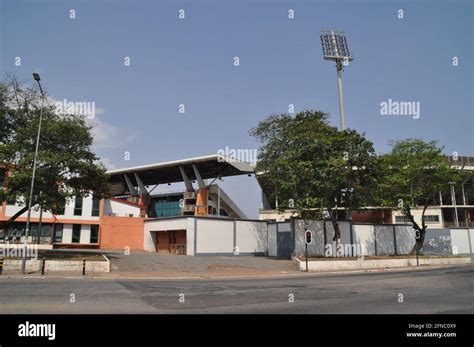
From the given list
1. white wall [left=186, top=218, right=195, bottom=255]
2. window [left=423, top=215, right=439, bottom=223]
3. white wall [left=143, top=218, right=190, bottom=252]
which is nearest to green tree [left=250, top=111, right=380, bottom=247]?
white wall [left=186, top=218, right=195, bottom=255]

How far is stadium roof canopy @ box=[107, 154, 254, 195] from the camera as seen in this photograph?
61562 mm

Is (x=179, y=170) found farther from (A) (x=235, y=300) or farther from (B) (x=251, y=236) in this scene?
(A) (x=235, y=300)

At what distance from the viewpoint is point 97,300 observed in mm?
12047

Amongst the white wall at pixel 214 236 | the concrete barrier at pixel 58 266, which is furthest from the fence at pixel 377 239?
the concrete barrier at pixel 58 266

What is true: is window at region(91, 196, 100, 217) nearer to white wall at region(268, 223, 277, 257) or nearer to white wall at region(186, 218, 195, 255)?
white wall at region(186, 218, 195, 255)

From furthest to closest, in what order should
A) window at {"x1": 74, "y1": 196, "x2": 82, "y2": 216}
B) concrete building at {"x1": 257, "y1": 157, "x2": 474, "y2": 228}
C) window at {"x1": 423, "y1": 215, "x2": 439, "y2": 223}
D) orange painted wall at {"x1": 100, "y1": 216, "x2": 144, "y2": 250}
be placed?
window at {"x1": 423, "y1": 215, "x2": 439, "y2": 223}, concrete building at {"x1": 257, "y1": 157, "x2": 474, "y2": 228}, window at {"x1": 74, "y1": 196, "x2": 82, "y2": 216}, orange painted wall at {"x1": 100, "y1": 216, "x2": 144, "y2": 250}

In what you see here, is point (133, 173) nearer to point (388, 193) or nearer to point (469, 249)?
point (388, 193)

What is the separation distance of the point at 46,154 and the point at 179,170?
4526cm

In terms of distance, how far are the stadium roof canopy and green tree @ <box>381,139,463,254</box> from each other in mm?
26897

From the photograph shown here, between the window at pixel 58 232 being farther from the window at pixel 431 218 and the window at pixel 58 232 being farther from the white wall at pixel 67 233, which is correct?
the window at pixel 431 218

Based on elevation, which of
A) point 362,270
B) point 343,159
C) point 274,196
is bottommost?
point 362,270

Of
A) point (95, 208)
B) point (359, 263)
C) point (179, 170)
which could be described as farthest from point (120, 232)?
point (359, 263)
